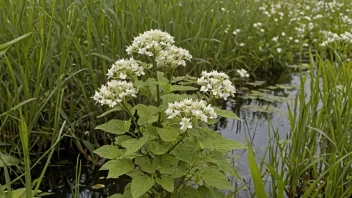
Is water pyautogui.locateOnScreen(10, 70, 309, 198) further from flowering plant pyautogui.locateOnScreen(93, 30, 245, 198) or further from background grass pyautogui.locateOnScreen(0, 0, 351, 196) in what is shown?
flowering plant pyautogui.locateOnScreen(93, 30, 245, 198)

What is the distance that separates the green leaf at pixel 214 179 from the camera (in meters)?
1.44

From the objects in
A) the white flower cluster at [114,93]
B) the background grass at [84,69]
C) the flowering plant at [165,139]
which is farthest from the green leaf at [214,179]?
the background grass at [84,69]

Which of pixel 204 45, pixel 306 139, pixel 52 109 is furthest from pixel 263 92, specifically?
pixel 52 109

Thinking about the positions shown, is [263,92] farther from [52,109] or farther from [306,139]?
[52,109]

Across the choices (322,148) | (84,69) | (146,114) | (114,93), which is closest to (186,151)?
(146,114)

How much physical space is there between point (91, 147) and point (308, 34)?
4656 mm

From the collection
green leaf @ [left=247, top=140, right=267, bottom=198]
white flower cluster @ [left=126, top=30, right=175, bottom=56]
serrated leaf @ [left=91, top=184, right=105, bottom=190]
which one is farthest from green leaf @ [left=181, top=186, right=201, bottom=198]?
serrated leaf @ [left=91, top=184, right=105, bottom=190]

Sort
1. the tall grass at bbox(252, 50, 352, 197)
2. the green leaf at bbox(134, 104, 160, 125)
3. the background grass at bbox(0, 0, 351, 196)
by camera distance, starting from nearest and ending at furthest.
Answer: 1. the green leaf at bbox(134, 104, 160, 125)
2. the tall grass at bbox(252, 50, 352, 197)
3. the background grass at bbox(0, 0, 351, 196)

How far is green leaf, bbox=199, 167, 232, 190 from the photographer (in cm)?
144

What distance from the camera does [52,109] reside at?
7.88 feet

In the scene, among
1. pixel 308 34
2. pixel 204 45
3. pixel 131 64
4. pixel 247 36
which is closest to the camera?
pixel 131 64

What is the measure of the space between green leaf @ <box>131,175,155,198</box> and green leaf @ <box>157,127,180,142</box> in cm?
16

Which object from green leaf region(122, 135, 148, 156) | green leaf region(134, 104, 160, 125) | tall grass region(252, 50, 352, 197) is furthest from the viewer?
tall grass region(252, 50, 352, 197)

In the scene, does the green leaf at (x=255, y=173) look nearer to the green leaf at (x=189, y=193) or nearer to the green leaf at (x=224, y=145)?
the green leaf at (x=224, y=145)
